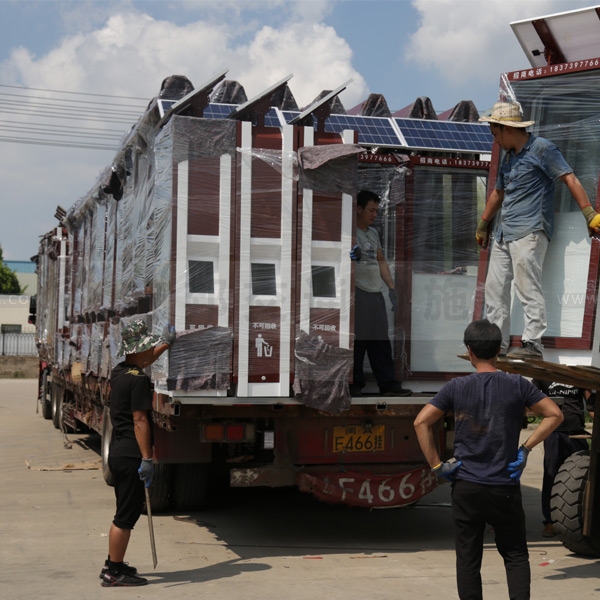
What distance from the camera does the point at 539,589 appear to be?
6691 millimetres

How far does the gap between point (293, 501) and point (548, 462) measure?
3.04 meters

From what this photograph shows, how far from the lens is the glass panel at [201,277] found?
7.58m

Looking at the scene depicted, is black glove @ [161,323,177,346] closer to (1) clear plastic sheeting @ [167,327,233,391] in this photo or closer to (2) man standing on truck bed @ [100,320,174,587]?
(1) clear plastic sheeting @ [167,327,233,391]

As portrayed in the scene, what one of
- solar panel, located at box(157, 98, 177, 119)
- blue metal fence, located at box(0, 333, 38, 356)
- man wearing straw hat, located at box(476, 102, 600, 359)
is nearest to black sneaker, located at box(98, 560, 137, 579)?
man wearing straw hat, located at box(476, 102, 600, 359)

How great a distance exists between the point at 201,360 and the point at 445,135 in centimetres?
352

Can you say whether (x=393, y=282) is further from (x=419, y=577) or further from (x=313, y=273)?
(x=419, y=577)

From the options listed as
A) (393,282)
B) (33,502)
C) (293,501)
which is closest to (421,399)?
(393,282)

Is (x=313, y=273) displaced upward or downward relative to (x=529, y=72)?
downward

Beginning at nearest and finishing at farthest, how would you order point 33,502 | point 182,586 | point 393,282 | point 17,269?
1. point 182,586
2. point 393,282
3. point 33,502
4. point 17,269

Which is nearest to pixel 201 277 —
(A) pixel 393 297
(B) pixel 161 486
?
(A) pixel 393 297

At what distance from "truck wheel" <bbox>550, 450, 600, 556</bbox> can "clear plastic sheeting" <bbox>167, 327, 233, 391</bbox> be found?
264 cm

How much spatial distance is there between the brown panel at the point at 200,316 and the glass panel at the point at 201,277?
118 mm

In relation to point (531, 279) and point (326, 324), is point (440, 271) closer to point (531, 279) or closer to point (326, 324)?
point (326, 324)

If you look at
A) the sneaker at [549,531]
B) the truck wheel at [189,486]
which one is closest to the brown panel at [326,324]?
the truck wheel at [189,486]
